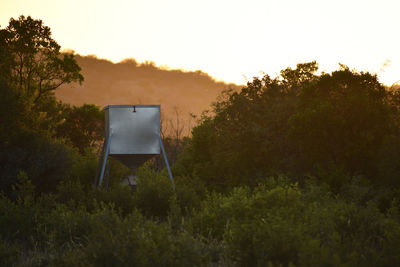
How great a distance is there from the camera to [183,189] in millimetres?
15297

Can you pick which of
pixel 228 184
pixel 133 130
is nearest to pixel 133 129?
pixel 133 130

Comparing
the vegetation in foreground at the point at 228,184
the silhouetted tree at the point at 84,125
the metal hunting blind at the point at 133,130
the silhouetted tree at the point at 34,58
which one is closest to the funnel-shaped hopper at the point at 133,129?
the metal hunting blind at the point at 133,130

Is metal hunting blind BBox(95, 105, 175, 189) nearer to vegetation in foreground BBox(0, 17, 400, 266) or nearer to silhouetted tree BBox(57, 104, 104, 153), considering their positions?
vegetation in foreground BBox(0, 17, 400, 266)

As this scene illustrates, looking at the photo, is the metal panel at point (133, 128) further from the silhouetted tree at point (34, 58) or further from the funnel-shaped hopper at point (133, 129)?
the silhouetted tree at point (34, 58)

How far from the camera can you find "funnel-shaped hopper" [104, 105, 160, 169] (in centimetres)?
1702

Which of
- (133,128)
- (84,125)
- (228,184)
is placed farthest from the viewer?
(84,125)

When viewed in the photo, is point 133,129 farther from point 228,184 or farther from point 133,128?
point 228,184

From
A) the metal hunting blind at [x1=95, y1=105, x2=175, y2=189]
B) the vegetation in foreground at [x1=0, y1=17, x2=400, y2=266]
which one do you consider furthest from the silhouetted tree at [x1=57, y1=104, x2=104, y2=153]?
the metal hunting blind at [x1=95, y1=105, x2=175, y2=189]

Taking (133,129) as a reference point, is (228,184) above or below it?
below

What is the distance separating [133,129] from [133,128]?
4 centimetres

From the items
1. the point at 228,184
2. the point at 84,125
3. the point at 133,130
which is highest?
the point at 84,125

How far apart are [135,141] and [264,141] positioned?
26.0ft

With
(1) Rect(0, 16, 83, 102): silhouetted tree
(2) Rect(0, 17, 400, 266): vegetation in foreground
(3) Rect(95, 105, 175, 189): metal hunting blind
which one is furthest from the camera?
(1) Rect(0, 16, 83, 102): silhouetted tree

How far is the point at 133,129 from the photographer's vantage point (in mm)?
17062
